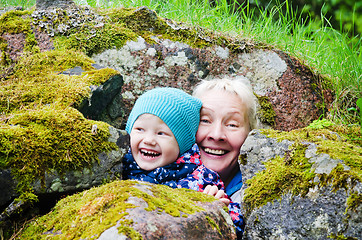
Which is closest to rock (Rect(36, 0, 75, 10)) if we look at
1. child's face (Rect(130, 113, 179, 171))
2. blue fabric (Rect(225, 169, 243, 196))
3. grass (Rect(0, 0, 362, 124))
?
grass (Rect(0, 0, 362, 124))

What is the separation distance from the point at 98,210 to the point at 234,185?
2200 millimetres

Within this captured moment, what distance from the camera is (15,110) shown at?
288 cm

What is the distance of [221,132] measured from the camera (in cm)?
369

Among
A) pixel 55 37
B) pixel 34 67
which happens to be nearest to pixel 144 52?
pixel 55 37

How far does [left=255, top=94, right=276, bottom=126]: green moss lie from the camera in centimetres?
450

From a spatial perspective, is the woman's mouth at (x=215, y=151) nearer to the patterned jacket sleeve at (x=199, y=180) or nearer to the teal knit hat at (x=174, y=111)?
the teal knit hat at (x=174, y=111)

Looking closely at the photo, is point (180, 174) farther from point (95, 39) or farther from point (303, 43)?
point (303, 43)

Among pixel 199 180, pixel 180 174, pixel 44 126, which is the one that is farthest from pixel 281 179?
pixel 44 126

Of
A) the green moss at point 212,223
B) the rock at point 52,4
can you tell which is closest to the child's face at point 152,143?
the green moss at point 212,223

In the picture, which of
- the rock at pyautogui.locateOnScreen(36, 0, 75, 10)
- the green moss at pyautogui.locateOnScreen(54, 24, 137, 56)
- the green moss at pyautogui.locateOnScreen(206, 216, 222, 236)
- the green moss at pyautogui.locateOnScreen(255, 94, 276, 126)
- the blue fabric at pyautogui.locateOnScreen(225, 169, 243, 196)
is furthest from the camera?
the rock at pyautogui.locateOnScreen(36, 0, 75, 10)

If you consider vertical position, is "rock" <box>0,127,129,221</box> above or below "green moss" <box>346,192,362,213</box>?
below

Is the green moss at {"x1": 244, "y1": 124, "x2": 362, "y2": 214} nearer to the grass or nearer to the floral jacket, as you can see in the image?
the floral jacket

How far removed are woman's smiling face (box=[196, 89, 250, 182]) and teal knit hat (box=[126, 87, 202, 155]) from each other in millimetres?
257

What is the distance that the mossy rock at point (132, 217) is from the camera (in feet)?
5.53
